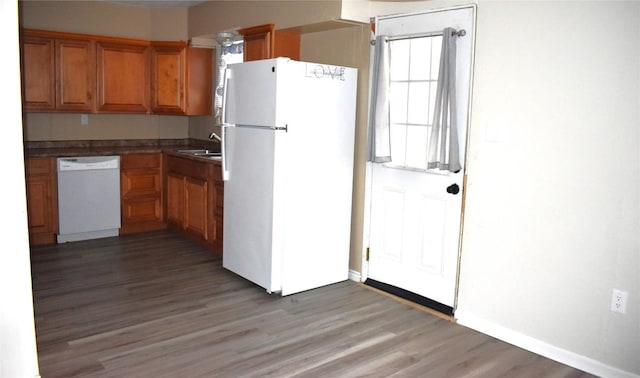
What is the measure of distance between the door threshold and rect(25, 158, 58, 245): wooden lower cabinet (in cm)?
302

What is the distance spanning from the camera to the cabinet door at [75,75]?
5152mm

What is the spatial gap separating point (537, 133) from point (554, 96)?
22 cm

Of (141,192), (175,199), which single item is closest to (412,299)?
(175,199)

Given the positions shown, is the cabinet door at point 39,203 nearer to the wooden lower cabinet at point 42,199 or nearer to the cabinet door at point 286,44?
the wooden lower cabinet at point 42,199

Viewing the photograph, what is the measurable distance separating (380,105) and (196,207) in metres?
2.23

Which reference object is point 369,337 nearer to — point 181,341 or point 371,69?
point 181,341

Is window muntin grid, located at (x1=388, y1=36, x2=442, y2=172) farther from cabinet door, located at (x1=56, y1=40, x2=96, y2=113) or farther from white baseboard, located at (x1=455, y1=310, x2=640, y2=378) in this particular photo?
cabinet door, located at (x1=56, y1=40, x2=96, y2=113)

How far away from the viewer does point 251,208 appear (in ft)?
13.1

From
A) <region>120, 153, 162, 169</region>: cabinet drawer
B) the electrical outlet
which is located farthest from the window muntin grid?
<region>120, 153, 162, 169</region>: cabinet drawer

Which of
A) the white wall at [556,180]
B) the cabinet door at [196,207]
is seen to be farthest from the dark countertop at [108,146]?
the white wall at [556,180]

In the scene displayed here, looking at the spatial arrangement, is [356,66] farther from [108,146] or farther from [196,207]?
[108,146]

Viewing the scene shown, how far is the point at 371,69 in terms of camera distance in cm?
400

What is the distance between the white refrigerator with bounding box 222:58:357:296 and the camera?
3721 millimetres

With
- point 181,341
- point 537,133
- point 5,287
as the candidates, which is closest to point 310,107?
point 537,133
